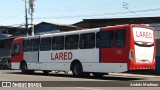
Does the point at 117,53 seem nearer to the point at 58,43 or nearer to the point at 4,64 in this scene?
the point at 58,43

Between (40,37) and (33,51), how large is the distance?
1541 millimetres

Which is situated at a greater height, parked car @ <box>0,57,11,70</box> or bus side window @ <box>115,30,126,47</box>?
bus side window @ <box>115,30,126,47</box>

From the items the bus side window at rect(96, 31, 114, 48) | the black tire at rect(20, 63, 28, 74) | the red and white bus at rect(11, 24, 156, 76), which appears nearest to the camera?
the red and white bus at rect(11, 24, 156, 76)

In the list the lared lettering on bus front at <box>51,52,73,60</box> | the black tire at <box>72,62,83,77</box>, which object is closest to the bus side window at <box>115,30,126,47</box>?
the black tire at <box>72,62,83,77</box>

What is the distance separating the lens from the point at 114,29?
22.2 m

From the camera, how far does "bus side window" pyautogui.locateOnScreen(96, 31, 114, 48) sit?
73.5 feet

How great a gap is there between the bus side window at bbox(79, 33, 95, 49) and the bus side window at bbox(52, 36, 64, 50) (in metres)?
2.12

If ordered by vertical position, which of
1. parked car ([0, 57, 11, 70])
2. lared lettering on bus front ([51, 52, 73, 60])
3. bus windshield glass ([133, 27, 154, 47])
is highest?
bus windshield glass ([133, 27, 154, 47])

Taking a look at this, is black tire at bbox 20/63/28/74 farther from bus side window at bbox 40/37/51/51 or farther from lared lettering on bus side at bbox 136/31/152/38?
lared lettering on bus side at bbox 136/31/152/38

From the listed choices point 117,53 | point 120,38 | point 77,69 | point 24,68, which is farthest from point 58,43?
point 120,38

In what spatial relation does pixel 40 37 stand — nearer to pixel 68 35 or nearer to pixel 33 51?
pixel 33 51

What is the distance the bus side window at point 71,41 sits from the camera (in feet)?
82.2

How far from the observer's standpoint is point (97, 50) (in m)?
23.5

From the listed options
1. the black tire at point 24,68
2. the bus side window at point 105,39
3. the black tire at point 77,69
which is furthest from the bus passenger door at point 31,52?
the bus side window at point 105,39
